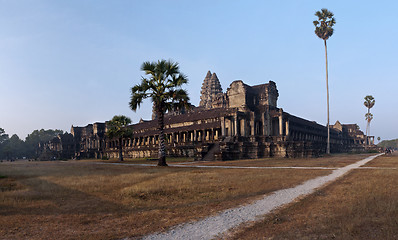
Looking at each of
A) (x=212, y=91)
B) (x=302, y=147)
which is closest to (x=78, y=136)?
(x=212, y=91)

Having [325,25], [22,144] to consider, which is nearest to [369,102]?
[325,25]

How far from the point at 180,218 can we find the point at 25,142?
142 meters

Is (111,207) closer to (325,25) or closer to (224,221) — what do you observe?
(224,221)

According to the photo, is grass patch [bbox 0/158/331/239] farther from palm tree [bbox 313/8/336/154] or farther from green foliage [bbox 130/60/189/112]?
palm tree [bbox 313/8/336/154]

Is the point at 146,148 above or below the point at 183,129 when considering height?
below

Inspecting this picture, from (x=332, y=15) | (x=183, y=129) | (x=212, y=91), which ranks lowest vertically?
(x=183, y=129)

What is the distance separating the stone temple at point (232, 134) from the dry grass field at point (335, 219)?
29.0 m

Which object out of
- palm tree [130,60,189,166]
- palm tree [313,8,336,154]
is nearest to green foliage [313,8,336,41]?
palm tree [313,8,336,154]

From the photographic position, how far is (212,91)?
101 m

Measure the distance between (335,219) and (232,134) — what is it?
42882mm

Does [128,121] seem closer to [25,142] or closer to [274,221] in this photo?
[274,221]

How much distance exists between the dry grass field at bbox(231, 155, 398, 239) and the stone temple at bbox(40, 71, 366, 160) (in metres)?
29.0

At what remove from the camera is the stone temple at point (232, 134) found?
42.2 m

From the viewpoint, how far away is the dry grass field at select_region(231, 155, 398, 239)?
5906 millimetres
